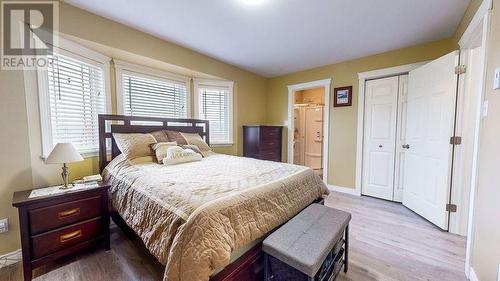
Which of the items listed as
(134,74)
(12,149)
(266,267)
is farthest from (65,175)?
(266,267)

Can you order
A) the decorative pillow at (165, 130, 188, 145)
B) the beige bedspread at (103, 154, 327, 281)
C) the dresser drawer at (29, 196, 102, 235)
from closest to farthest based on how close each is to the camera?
1. the beige bedspread at (103, 154, 327, 281)
2. the dresser drawer at (29, 196, 102, 235)
3. the decorative pillow at (165, 130, 188, 145)

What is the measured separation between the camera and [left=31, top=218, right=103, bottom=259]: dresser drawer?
1.52 meters

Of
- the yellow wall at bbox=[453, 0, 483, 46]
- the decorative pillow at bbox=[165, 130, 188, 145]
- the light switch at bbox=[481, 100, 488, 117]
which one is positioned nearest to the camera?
the light switch at bbox=[481, 100, 488, 117]

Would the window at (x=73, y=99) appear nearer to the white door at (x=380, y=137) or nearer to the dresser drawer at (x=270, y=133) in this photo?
the dresser drawer at (x=270, y=133)

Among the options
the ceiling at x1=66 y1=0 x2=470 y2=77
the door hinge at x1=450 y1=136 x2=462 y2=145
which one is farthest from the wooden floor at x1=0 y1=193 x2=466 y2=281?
the ceiling at x1=66 y1=0 x2=470 y2=77

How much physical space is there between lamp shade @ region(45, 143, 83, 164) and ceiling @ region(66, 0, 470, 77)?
4.96 ft

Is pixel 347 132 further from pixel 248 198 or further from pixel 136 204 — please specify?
pixel 136 204

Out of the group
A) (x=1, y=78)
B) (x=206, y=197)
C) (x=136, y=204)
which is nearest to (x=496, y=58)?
(x=206, y=197)

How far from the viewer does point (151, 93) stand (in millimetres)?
2982

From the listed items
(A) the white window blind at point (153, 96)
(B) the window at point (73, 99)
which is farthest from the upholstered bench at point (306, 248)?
(A) the white window blind at point (153, 96)

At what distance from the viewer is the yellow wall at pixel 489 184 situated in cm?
121

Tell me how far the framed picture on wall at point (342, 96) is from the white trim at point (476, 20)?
1506 millimetres

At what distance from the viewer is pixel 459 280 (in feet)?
5.03

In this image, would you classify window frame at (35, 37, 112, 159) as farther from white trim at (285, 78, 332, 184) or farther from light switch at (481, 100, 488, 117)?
light switch at (481, 100, 488, 117)
